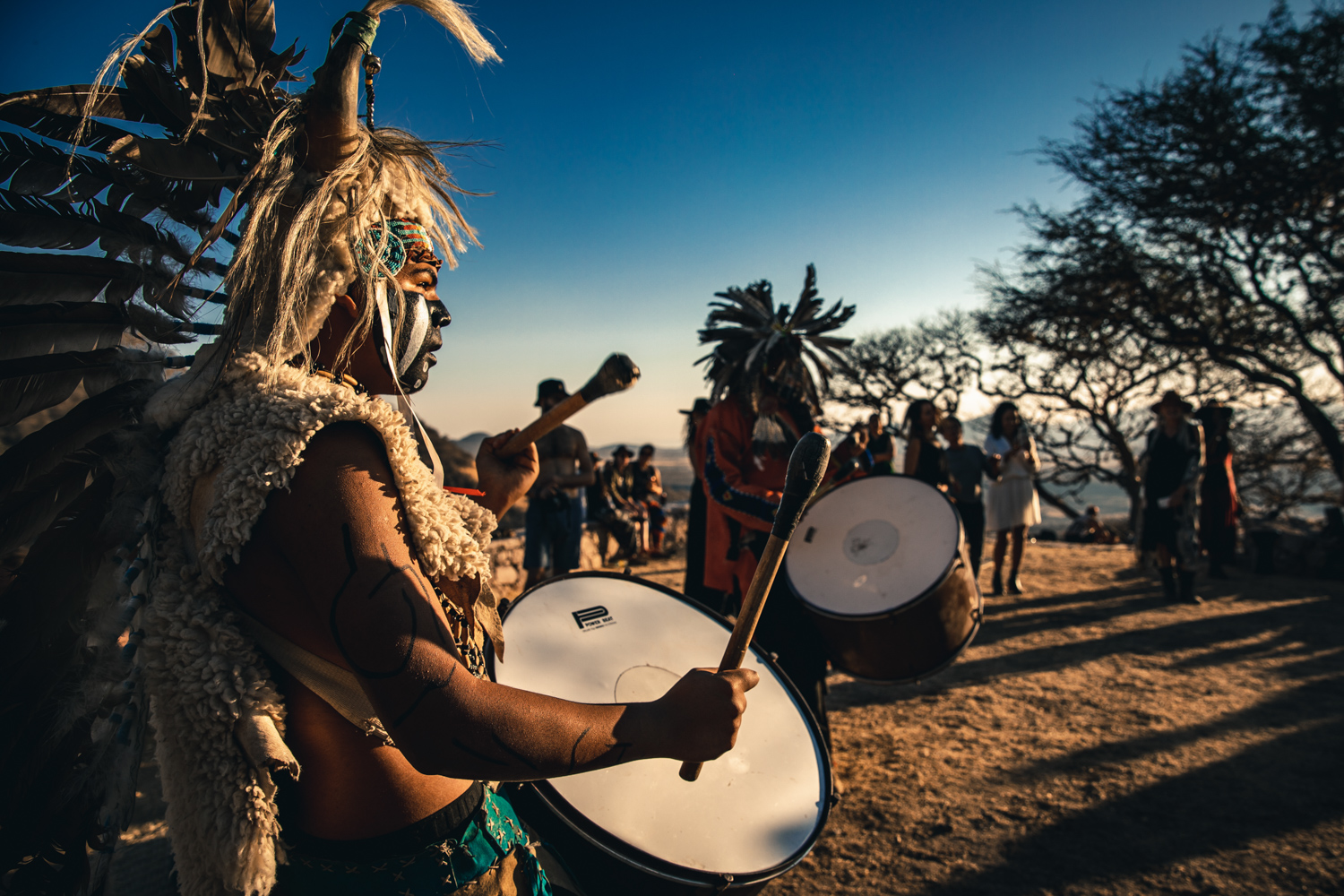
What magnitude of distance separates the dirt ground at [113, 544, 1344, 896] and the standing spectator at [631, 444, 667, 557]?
5553 millimetres

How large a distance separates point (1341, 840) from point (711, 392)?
338 centimetres

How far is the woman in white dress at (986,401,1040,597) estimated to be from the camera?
6.88 m

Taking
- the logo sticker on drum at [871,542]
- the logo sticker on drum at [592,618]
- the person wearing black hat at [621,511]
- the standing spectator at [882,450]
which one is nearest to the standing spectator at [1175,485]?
the standing spectator at [882,450]

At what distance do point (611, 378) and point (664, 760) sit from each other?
3.13 ft

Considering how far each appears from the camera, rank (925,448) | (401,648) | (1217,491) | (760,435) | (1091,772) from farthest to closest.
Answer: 1. (1217,491)
2. (925,448)
3. (760,435)
4. (1091,772)
5. (401,648)

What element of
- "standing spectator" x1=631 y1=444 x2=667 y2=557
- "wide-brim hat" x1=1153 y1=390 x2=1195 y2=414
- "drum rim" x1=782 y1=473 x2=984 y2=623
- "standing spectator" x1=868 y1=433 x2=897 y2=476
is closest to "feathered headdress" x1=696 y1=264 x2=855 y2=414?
"drum rim" x1=782 y1=473 x2=984 y2=623

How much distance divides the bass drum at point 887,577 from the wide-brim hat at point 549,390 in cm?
278

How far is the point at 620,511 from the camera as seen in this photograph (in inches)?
375

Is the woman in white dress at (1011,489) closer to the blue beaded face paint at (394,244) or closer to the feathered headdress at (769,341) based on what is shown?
the feathered headdress at (769,341)

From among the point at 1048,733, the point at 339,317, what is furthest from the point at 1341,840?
the point at 339,317

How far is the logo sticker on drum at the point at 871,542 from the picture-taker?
3.32 metres

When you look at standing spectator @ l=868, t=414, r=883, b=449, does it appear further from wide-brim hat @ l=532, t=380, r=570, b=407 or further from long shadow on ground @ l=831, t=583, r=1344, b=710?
wide-brim hat @ l=532, t=380, r=570, b=407

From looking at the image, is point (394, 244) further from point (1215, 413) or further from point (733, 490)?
point (1215, 413)

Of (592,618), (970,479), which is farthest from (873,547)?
(970,479)
